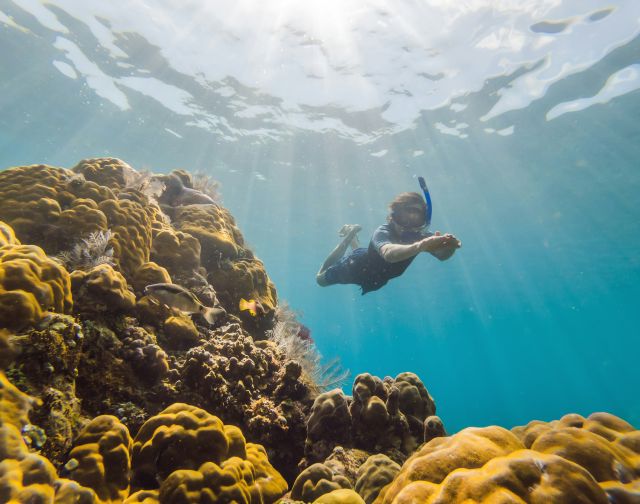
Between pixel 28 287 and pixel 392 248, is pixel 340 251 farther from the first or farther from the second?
pixel 28 287

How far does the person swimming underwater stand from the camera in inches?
191

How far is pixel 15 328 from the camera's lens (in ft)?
7.86

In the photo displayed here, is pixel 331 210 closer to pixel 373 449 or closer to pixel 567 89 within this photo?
pixel 567 89

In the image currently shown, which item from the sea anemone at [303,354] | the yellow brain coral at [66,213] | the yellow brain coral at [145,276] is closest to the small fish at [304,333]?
the sea anemone at [303,354]

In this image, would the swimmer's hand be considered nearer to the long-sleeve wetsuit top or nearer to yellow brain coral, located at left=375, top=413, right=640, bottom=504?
the long-sleeve wetsuit top

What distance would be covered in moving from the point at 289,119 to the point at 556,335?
275ft

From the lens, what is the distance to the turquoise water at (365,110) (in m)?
14.6

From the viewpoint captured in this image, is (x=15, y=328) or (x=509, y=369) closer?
(x=15, y=328)

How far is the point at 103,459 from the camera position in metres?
2.42

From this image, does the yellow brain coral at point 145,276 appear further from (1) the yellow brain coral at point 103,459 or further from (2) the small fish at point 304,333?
(2) the small fish at point 304,333

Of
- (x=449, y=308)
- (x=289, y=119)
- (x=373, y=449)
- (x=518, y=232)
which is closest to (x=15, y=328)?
(x=373, y=449)

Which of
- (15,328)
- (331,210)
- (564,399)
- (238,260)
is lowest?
(15,328)

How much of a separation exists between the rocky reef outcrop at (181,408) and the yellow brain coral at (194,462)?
1 cm

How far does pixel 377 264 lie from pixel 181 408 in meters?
5.87
